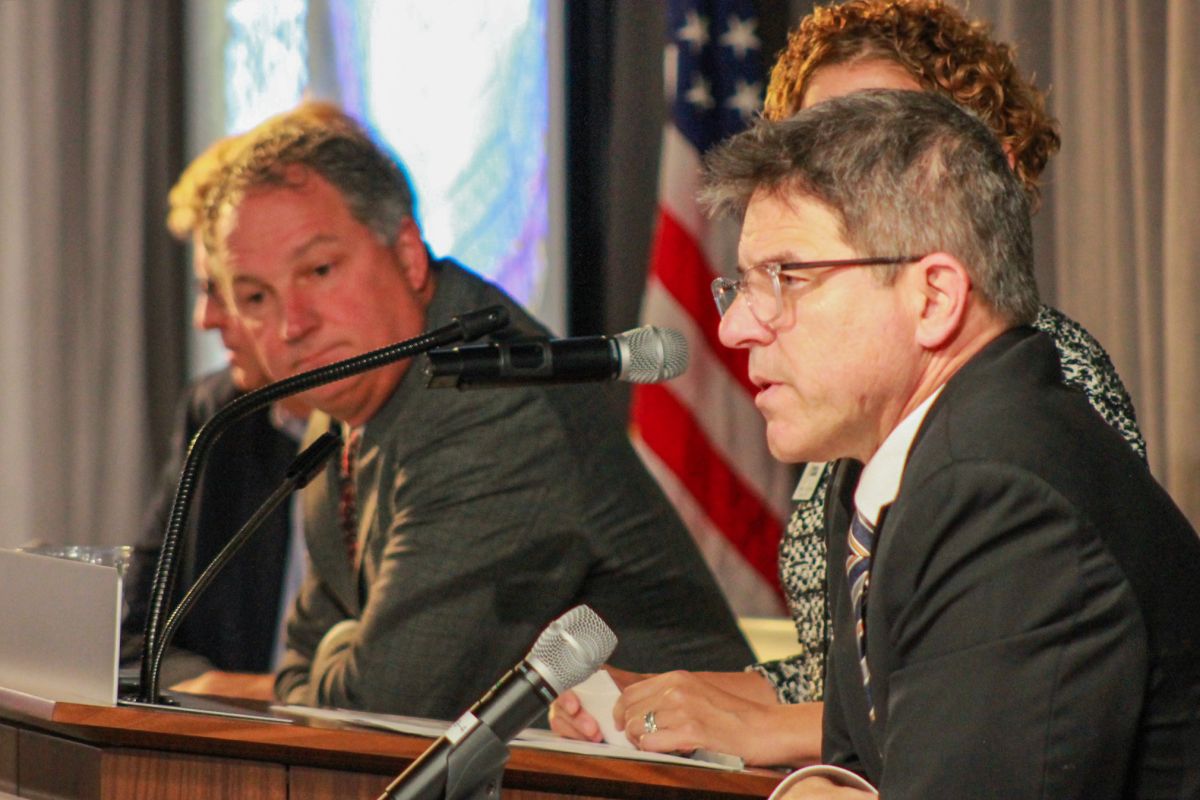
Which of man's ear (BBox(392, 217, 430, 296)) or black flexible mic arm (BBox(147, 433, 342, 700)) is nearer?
black flexible mic arm (BBox(147, 433, 342, 700))

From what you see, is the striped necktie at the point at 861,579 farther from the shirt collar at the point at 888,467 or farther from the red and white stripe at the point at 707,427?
the red and white stripe at the point at 707,427

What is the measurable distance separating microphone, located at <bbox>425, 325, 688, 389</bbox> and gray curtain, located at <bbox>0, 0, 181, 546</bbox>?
4010 millimetres

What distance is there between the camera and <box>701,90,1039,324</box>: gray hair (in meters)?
1.35

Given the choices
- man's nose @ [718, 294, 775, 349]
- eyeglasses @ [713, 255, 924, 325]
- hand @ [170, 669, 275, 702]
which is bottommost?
hand @ [170, 669, 275, 702]

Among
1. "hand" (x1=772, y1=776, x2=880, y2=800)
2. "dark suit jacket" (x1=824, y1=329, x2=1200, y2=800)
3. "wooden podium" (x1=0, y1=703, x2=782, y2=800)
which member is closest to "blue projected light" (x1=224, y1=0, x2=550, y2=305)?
"wooden podium" (x1=0, y1=703, x2=782, y2=800)

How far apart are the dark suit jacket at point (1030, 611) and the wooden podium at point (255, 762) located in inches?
15.6

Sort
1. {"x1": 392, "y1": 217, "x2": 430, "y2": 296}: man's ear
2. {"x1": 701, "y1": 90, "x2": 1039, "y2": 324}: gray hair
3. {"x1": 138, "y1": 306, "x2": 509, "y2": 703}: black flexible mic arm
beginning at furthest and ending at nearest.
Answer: {"x1": 392, "y1": 217, "x2": 430, "y2": 296}: man's ear → {"x1": 138, "y1": 306, "x2": 509, "y2": 703}: black flexible mic arm → {"x1": 701, "y1": 90, "x2": 1039, "y2": 324}: gray hair

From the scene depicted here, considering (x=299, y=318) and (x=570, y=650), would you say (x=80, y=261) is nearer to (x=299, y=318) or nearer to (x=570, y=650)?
(x=299, y=318)

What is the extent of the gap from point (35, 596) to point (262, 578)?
103 inches

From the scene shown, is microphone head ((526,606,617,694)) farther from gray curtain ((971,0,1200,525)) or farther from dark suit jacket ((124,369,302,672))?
dark suit jacket ((124,369,302,672))

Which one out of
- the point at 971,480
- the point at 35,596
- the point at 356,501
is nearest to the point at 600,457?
the point at 356,501

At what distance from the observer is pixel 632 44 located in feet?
14.3

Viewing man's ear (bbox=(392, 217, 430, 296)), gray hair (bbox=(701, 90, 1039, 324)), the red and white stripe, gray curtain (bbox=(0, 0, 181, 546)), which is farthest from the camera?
gray curtain (bbox=(0, 0, 181, 546))

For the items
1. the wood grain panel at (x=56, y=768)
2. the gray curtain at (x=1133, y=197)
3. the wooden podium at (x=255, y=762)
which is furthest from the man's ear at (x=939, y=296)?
the gray curtain at (x=1133, y=197)
